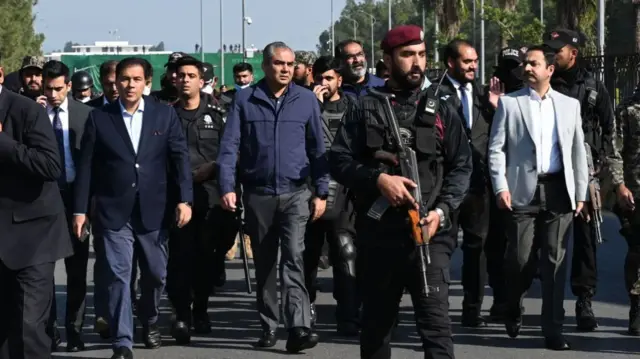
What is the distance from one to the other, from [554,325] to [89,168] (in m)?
3.30

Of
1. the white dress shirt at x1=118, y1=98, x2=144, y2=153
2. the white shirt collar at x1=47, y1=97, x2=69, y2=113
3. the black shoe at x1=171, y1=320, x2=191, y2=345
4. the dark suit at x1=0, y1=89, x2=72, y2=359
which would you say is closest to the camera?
A: the dark suit at x1=0, y1=89, x2=72, y2=359

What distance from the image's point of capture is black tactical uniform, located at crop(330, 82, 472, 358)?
23.3ft

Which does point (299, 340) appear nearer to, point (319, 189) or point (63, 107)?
point (319, 189)

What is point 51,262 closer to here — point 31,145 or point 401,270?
point 31,145

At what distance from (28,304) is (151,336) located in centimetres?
255

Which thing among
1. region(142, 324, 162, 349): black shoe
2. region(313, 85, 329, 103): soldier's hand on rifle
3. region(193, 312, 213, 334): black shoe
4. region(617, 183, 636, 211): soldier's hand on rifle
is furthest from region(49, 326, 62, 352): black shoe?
region(617, 183, 636, 211): soldier's hand on rifle

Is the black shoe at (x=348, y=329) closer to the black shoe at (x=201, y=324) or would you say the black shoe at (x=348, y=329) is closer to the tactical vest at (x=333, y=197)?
the tactical vest at (x=333, y=197)

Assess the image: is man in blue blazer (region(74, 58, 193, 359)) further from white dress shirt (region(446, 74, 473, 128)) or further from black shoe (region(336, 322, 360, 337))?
white dress shirt (region(446, 74, 473, 128))

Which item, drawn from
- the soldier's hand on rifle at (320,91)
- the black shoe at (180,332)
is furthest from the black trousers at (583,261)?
the black shoe at (180,332)

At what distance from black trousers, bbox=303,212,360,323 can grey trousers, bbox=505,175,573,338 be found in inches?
53.7

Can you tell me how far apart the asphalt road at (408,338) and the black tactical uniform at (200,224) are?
332 mm

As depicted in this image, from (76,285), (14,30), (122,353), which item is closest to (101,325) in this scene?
(76,285)

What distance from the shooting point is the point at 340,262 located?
10.7 m

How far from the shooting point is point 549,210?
950cm
